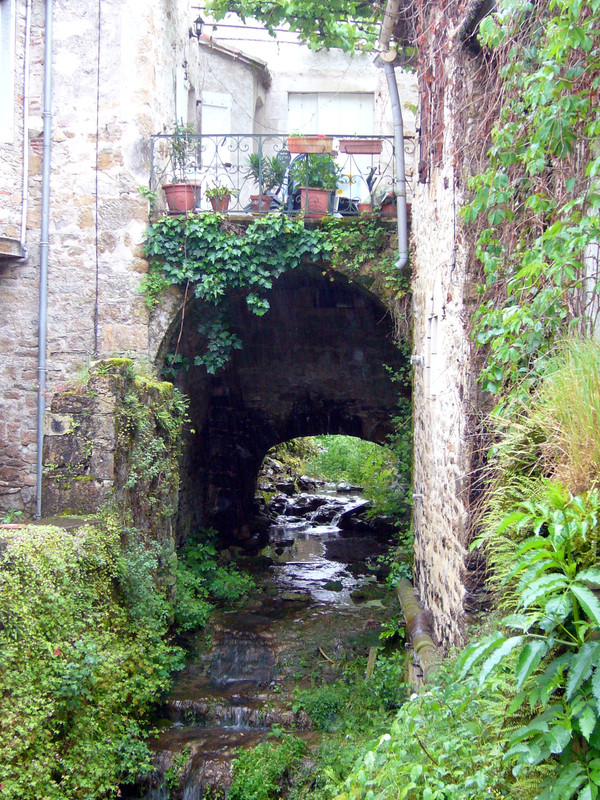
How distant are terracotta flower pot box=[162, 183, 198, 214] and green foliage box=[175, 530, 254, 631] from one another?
4.27 m

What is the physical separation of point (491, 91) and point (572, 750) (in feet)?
11.9

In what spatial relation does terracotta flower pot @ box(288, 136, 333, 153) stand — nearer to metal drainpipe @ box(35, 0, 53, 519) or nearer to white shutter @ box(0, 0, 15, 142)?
metal drainpipe @ box(35, 0, 53, 519)

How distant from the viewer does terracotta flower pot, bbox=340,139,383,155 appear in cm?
830

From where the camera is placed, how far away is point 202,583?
930 centimetres

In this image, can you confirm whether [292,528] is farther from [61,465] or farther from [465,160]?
[465,160]

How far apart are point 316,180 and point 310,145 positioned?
0.47m

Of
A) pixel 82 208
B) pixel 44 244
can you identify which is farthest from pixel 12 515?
pixel 82 208

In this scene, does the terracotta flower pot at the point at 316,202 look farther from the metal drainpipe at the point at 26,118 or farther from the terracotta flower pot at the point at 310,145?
the metal drainpipe at the point at 26,118

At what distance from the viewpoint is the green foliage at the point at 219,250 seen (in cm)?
794

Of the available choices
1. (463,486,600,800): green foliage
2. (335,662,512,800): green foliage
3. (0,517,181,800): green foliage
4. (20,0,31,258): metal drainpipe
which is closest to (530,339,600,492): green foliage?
(463,486,600,800): green foliage

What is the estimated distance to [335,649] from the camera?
7.73m

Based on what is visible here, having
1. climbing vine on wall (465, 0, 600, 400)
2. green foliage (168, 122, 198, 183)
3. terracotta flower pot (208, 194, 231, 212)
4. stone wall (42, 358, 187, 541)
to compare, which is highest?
green foliage (168, 122, 198, 183)

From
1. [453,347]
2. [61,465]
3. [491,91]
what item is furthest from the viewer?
[61,465]

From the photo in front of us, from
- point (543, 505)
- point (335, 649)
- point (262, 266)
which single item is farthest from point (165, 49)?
point (543, 505)
